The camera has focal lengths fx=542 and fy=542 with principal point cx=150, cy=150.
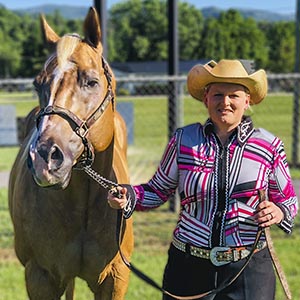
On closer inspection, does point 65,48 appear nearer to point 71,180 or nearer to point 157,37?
point 71,180

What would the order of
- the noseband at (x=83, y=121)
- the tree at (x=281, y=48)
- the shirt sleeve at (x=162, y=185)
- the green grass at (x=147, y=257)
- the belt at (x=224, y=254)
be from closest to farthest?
the noseband at (x=83, y=121), the belt at (x=224, y=254), the shirt sleeve at (x=162, y=185), the green grass at (x=147, y=257), the tree at (x=281, y=48)

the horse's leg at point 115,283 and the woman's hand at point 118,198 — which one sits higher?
the woman's hand at point 118,198

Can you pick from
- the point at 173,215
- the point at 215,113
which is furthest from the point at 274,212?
the point at 173,215

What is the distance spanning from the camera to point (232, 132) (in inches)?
97.7

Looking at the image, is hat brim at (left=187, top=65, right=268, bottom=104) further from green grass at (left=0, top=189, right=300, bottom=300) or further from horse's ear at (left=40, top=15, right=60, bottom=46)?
green grass at (left=0, top=189, right=300, bottom=300)

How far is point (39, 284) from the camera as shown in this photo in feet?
9.61

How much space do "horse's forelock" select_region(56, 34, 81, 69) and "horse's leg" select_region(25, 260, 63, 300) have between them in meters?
1.21

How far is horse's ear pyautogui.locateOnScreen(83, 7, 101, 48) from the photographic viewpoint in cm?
250

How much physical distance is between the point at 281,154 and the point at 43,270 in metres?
1.42

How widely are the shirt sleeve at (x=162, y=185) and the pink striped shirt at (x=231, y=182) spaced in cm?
7

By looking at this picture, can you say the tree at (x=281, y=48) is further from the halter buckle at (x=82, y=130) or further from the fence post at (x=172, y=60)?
the halter buckle at (x=82, y=130)

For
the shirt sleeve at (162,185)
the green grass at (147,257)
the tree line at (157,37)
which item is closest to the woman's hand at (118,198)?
the shirt sleeve at (162,185)

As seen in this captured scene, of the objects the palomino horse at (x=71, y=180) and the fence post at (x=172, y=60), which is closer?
the palomino horse at (x=71, y=180)

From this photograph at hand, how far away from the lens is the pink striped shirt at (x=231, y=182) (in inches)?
95.6
